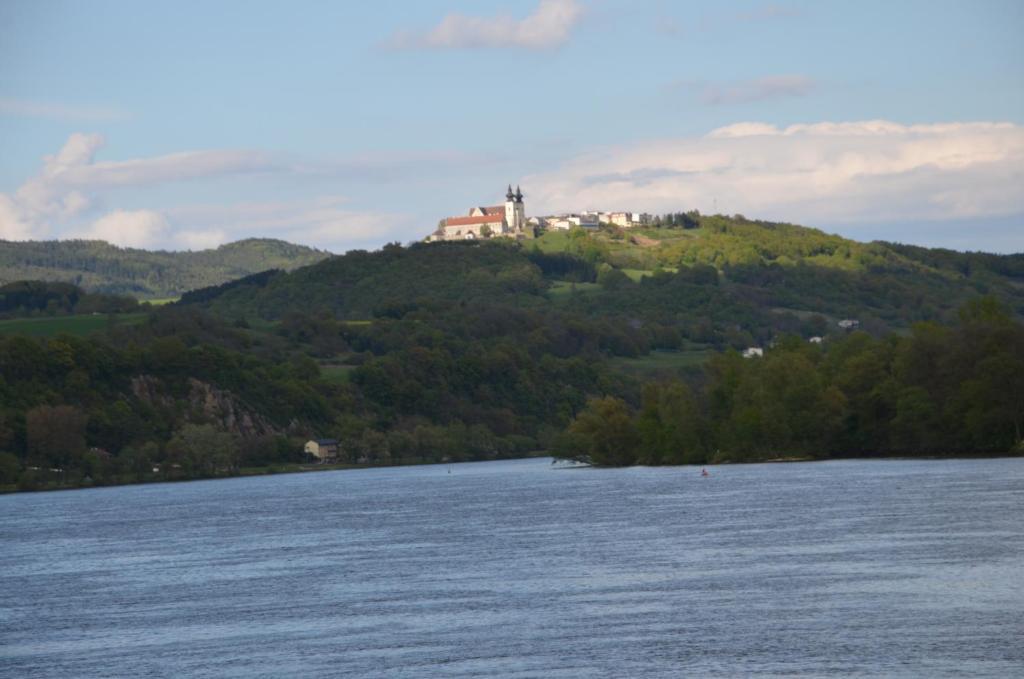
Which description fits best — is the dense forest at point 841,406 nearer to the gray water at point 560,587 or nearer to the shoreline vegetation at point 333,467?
the shoreline vegetation at point 333,467

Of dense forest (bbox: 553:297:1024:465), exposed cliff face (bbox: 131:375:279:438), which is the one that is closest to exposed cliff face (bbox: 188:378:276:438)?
exposed cliff face (bbox: 131:375:279:438)

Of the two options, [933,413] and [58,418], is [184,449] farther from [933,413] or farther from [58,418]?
[933,413]

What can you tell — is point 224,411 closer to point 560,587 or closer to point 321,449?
point 321,449

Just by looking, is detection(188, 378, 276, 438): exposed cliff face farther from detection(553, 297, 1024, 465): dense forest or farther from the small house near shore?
detection(553, 297, 1024, 465): dense forest

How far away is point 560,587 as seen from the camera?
5172 cm

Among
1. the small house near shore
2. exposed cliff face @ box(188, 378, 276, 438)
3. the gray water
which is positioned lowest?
the gray water

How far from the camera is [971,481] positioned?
84.3 meters

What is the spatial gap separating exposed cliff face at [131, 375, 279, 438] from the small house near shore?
4795mm

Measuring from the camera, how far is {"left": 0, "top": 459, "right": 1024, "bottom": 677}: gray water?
3856cm

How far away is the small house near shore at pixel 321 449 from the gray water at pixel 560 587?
291ft

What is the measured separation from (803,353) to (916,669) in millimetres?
105186

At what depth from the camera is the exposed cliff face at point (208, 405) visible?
176875 millimetres

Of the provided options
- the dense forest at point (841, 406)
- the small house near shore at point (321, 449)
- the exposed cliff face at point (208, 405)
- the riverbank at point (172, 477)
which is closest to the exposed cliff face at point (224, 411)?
the exposed cliff face at point (208, 405)

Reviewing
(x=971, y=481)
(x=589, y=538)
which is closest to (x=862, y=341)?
(x=971, y=481)
